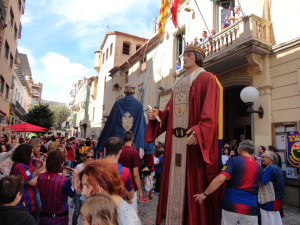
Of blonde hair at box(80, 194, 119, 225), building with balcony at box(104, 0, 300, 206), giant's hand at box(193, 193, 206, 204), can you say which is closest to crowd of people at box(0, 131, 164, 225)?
blonde hair at box(80, 194, 119, 225)

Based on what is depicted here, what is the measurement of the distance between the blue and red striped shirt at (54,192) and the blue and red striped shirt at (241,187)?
187cm

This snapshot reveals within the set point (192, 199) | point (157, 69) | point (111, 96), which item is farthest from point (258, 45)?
point (111, 96)

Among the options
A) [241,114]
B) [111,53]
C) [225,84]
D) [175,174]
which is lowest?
[175,174]

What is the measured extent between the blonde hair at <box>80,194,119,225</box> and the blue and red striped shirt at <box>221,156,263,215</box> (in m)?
1.74

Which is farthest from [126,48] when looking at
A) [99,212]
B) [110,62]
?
[99,212]

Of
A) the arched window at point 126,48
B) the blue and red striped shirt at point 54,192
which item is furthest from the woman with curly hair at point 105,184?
the arched window at point 126,48

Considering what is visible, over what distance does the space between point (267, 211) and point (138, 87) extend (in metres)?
16.1

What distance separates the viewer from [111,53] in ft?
87.8

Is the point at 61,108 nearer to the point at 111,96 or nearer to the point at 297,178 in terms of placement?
the point at 111,96

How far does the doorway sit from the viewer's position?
10906 millimetres

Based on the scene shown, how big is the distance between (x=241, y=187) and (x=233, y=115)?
887 cm

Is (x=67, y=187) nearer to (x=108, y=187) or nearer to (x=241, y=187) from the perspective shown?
(x=108, y=187)

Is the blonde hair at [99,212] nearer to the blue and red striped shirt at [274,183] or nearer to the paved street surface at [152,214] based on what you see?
the blue and red striped shirt at [274,183]

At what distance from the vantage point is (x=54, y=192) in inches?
111
